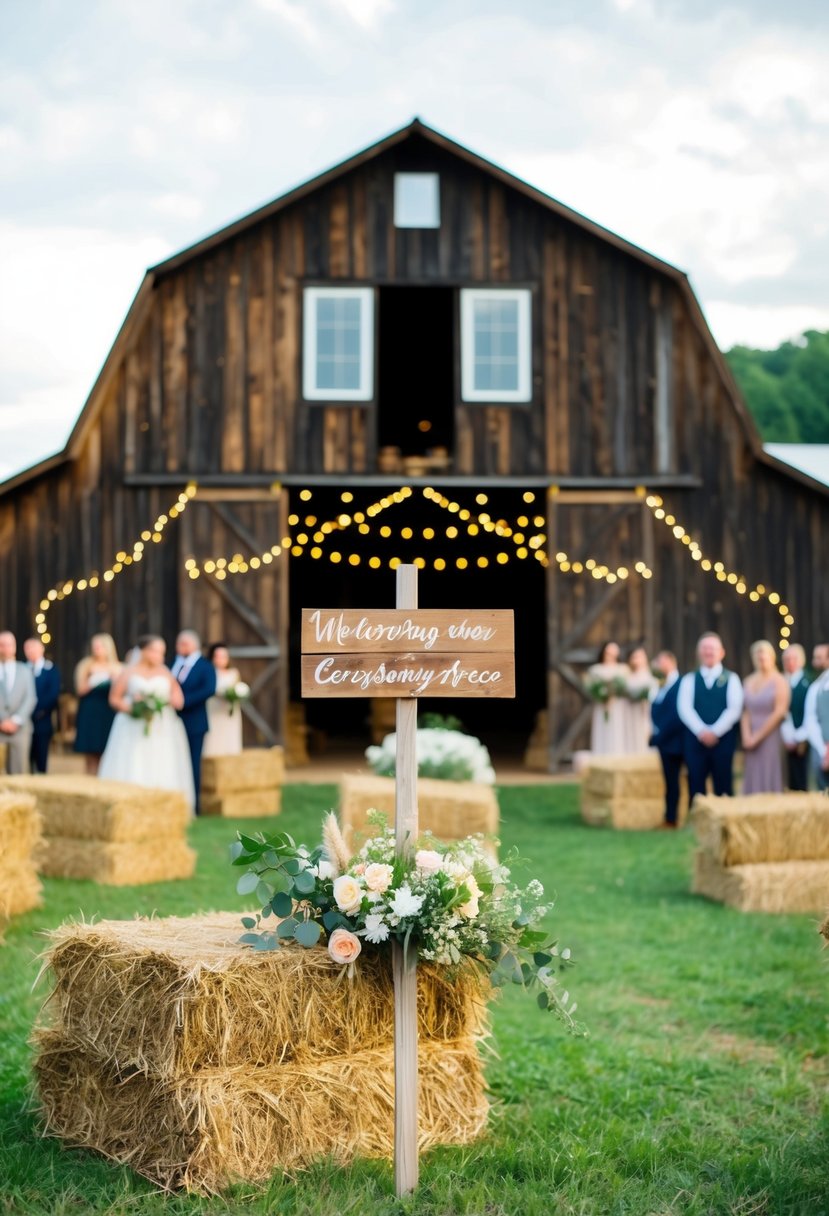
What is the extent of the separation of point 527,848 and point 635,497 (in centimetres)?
724

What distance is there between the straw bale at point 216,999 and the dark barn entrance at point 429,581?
62.6 feet

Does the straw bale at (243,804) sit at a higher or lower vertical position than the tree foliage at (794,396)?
lower

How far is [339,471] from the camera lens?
17.5 m

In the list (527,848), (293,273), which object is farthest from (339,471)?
(527,848)

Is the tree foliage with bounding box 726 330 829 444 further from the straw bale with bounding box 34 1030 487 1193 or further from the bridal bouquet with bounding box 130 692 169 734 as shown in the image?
the straw bale with bounding box 34 1030 487 1193

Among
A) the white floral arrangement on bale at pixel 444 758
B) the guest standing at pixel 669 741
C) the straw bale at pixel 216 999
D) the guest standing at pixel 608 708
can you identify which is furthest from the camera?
the guest standing at pixel 608 708

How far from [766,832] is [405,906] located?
18.3 ft

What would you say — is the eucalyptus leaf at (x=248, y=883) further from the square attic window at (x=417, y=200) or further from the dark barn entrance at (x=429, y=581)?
the dark barn entrance at (x=429, y=581)

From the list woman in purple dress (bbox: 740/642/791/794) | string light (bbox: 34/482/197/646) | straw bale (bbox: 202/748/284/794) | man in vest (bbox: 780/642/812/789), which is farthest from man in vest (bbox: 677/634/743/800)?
string light (bbox: 34/482/197/646)

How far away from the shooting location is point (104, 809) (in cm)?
977

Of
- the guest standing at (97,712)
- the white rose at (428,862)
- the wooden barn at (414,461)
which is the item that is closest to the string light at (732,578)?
the wooden barn at (414,461)

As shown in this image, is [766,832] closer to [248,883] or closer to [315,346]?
[248,883]

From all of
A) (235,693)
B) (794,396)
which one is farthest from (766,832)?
(794,396)

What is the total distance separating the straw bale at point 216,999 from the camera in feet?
13.9
